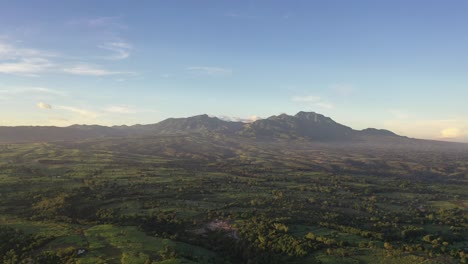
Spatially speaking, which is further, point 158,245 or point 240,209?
point 240,209

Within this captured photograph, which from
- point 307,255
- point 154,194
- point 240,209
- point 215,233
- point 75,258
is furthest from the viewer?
point 154,194

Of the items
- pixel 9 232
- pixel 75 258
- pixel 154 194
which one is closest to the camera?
pixel 75 258

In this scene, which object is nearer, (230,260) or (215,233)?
(230,260)

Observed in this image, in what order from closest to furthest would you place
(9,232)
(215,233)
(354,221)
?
(9,232) < (215,233) < (354,221)

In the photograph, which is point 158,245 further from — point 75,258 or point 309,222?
point 309,222

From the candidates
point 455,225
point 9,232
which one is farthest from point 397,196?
point 9,232

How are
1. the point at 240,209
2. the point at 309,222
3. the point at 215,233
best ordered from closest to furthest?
the point at 215,233
the point at 309,222
the point at 240,209

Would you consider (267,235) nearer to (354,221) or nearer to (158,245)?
(158,245)

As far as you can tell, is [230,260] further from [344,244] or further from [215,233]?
[344,244]

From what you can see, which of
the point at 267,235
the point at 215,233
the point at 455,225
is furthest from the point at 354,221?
the point at 215,233
